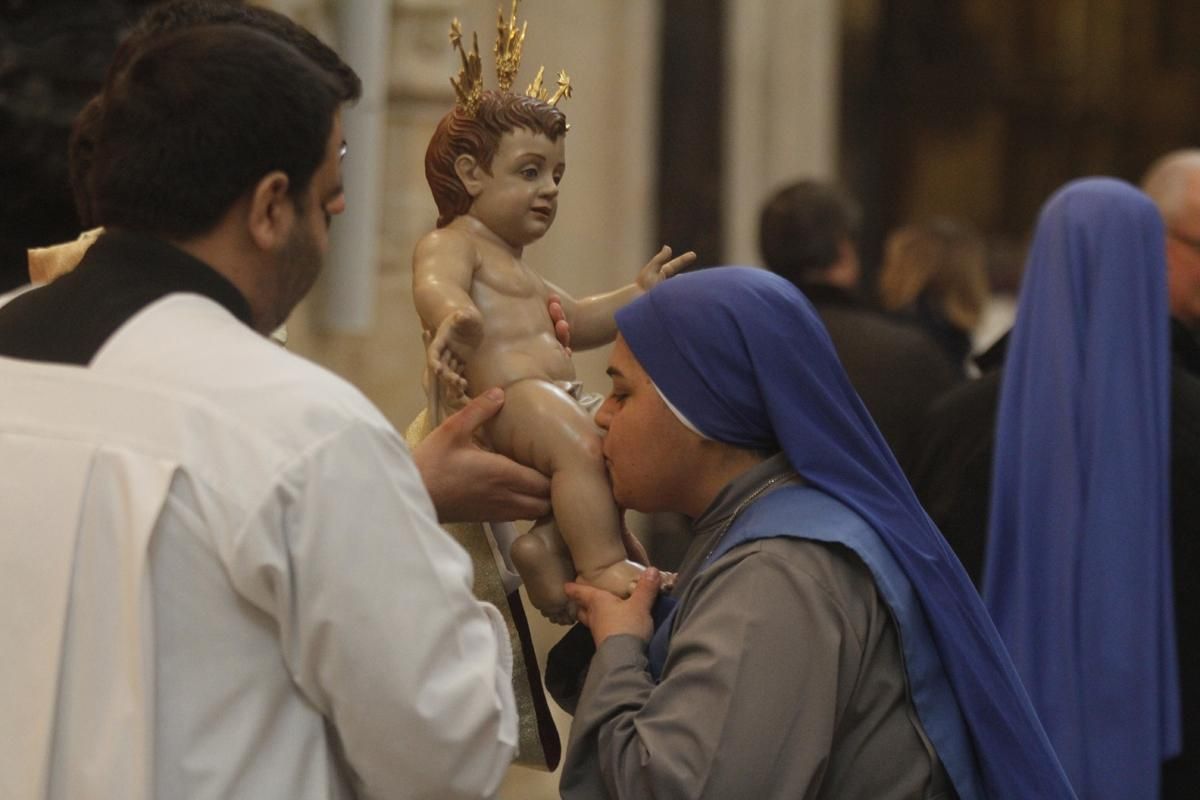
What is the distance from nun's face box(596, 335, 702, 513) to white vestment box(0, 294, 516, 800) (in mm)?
511

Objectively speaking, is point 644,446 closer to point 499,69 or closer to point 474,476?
point 474,476

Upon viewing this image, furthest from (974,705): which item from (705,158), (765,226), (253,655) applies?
(705,158)

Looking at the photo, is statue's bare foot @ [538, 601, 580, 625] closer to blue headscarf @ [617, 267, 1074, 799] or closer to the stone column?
blue headscarf @ [617, 267, 1074, 799]

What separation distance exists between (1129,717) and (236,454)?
240 centimetres

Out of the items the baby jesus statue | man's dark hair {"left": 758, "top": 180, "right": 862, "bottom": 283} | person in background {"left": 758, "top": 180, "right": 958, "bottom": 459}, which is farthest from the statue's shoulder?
man's dark hair {"left": 758, "top": 180, "right": 862, "bottom": 283}

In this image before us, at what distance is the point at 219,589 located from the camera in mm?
2033

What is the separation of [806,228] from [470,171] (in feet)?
10.1

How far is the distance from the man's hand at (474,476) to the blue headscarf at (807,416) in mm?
226

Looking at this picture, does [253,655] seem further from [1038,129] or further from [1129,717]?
[1038,129]

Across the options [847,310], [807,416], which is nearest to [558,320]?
[807,416]

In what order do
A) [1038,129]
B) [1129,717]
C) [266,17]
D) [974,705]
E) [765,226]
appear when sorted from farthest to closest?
[1038,129] → [765,226] → [1129,717] → [974,705] → [266,17]

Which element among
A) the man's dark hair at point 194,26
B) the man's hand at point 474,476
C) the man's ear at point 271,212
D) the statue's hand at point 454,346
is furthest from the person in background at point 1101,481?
the man's ear at point 271,212

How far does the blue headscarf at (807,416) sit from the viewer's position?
251 cm

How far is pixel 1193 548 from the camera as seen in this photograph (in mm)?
3990
